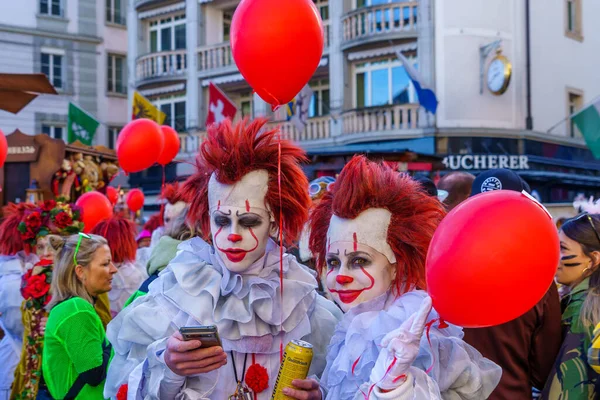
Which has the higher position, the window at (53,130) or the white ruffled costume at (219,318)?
the window at (53,130)

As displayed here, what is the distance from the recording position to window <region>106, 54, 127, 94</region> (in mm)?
22859

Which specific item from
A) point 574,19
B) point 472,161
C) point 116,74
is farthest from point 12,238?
point 116,74

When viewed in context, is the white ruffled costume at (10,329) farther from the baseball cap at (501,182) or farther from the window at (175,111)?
the window at (175,111)

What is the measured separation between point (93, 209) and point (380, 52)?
1014cm

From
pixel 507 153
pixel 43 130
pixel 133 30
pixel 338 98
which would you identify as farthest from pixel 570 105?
pixel 43 130

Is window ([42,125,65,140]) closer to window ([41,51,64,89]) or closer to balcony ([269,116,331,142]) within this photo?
window ([41,51,64,89])

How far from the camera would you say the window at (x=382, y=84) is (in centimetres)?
1486

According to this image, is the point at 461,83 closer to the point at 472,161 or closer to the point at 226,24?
the point at 472,161

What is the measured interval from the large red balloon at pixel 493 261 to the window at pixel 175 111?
1720 cm

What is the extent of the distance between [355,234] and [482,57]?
515 inches

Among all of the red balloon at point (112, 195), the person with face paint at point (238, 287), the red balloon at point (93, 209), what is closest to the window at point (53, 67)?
the red balloon at point (112, 195)

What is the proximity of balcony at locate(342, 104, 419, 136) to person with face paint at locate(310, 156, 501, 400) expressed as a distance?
12.3 meters

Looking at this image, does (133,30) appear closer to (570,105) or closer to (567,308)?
(570,105)

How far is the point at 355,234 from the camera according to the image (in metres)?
2.42
